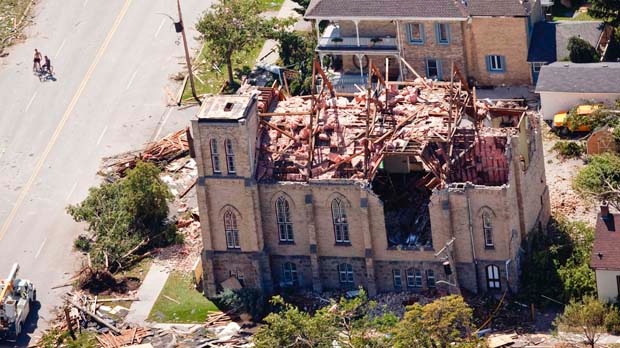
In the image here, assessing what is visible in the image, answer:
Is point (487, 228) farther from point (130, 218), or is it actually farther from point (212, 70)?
point (212, 70)

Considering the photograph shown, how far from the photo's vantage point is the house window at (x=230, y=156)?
353 ft

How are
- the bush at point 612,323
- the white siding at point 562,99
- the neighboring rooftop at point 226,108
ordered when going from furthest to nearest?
the white siding at point 562,99, the neighboring rooftop at point 226,108, the bush at point 612,323

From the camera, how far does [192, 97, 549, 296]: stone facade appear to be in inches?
4213

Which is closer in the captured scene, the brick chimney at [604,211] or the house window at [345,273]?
the brick chimney at [604,211]

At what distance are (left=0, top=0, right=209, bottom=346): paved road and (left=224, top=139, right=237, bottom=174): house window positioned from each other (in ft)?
39.9

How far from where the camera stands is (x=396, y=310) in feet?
356

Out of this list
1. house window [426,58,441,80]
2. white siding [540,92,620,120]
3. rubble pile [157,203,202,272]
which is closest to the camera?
rubble pile [157,203,202,272]

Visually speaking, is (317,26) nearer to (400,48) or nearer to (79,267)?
(400,48)

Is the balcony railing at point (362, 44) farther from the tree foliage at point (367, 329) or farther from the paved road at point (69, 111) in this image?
the tree foliage at point (367, 329)

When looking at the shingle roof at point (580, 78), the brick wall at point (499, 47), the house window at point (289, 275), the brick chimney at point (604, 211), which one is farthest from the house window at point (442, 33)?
the brick chimney at point (604, 211)

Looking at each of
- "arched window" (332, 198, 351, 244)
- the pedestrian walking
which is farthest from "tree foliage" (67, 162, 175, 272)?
the pedestrian walking

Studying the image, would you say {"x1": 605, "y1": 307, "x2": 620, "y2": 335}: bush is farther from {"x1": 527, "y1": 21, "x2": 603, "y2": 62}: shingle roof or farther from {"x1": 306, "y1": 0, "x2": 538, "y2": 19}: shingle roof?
{"x1": 306, "y1": 0, "x2": 538, "y2": 19}: shingle roof

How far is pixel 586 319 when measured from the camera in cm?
10162

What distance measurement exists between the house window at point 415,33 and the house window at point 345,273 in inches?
828
